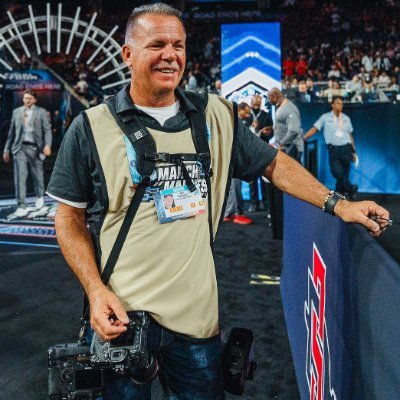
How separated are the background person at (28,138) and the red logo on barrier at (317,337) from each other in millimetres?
5469

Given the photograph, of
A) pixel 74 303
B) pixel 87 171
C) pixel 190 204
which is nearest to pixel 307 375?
pixel 190 204

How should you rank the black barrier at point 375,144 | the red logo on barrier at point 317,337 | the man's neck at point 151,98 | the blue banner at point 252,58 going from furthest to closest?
the black barrier at point 375,144
the blue banner at point 252,58
the red logo on barrier at point 317,337
the man's neck at point 151,98

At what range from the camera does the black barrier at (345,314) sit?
1221 millimetres

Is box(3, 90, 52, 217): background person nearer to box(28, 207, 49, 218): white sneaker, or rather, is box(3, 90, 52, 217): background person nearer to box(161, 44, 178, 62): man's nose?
box(28, 207, 49, 218): white sneaker

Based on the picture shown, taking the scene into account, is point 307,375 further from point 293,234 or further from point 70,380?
point 70,380

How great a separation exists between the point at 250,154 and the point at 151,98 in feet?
1.30

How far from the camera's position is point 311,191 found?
5.57 feet

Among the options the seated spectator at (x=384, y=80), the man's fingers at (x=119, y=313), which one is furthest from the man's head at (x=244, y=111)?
the seated spectator at (x=384, y=80)

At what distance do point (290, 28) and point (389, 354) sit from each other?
86.9 feet

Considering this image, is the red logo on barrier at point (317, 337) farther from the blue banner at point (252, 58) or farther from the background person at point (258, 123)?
the blue banner at point (252, 58)

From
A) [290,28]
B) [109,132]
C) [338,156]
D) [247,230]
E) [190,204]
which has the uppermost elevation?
[290,28]

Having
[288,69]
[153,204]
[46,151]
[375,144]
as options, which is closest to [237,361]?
[153,204]

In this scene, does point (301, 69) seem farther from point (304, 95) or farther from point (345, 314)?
point (345, 314)

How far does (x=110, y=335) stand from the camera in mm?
1329
